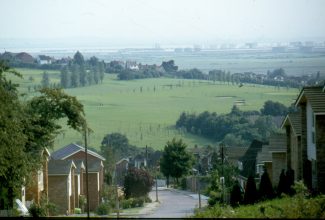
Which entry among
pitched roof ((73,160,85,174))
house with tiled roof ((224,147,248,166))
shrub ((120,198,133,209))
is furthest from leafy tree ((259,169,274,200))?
house with tiled roof ((224,147,248,166))

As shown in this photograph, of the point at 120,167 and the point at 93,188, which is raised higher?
the point at 93,188

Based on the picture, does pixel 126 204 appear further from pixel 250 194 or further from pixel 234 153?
pixel 250 194

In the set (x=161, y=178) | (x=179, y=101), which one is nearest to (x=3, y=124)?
Answer: (x=161, y=178)

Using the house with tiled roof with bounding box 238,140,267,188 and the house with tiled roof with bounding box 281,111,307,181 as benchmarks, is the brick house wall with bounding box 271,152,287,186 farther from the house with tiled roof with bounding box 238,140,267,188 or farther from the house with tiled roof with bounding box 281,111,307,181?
the house with tiled roof with bounding box 238,140,267,188

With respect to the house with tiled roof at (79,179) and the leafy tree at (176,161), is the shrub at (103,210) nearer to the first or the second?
the house with tiled roof at (79,179)

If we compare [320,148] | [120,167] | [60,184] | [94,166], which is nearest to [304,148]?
[320,148]

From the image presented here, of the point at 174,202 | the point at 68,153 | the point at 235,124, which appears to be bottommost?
the point at 174,202
